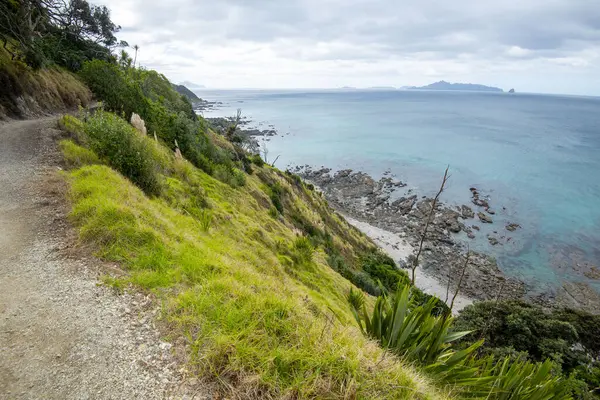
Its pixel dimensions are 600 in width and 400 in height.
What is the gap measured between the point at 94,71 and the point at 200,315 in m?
21.5

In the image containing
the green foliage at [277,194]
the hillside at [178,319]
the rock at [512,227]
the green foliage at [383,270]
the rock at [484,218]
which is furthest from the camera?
the rock at [484,218]

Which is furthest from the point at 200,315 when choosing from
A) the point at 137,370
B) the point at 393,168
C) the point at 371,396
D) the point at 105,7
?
the point at 393,168

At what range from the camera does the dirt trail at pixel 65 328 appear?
3.41 metres

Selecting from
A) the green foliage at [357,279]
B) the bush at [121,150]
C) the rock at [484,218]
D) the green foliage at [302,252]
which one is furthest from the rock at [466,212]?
the bush at [121,150]

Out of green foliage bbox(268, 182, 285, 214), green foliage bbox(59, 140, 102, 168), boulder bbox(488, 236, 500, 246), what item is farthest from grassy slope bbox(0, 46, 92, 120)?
boulder bbox(488, 236, 500, 246)

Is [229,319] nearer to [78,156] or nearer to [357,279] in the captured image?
[78,156]

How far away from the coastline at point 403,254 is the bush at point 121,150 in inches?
990

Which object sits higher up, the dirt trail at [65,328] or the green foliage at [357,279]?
the dirt trail at [65,328]

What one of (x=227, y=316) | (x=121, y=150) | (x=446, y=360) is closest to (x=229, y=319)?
(x=227, y=316)

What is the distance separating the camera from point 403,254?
3756 cm

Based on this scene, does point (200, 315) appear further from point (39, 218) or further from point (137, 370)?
point (39, 218)

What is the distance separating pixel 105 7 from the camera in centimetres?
3441

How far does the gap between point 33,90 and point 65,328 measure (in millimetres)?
19627

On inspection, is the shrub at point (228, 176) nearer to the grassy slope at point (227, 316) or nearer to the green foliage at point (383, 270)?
the grassy slope at point (227, 316)
